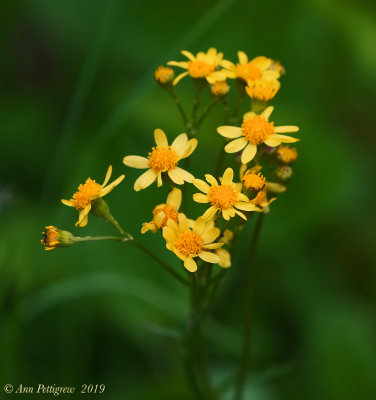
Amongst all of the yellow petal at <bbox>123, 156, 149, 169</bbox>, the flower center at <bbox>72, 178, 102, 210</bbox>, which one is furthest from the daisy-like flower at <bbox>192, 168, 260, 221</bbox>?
the flower center at <bbox>72, 178, 102, 210</bbox>

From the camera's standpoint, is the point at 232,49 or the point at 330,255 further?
the point at 232,49

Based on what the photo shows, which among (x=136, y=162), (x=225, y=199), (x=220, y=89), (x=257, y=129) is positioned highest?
(x=220, y=89)

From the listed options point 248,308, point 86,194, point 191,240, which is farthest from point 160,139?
point 248,308

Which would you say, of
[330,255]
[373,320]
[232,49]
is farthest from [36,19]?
[373,320]

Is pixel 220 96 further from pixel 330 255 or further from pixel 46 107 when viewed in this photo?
pixel 46 107

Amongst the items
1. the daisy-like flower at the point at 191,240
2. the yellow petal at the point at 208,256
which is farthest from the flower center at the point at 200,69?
the yellow petal at the point at 208,256

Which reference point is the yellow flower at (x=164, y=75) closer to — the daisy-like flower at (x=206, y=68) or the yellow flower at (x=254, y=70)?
the daisy-like flower at (x=206, y=68)

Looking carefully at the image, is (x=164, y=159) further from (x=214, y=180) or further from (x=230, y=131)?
(x=230, y=131)
